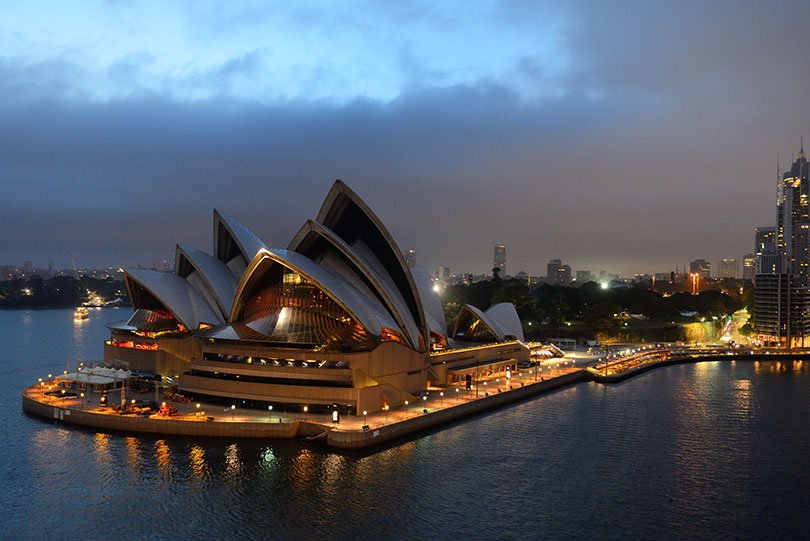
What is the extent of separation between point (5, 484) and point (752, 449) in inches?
1417

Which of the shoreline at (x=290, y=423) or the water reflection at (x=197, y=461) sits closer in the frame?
the water reflection at (x=197, y=461)

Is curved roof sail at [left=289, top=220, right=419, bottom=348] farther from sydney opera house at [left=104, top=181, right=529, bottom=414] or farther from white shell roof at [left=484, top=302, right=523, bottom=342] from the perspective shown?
white shell roof at [left=484, top=302, right=523, bottom=342]

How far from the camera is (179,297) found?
50938 millimetres

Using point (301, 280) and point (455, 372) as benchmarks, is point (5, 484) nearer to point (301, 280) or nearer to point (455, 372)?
point (301, 280)

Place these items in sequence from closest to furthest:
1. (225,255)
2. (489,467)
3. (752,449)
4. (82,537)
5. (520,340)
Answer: (82,537) → (489,467) → (752,449) → (225,255) → (520,340)

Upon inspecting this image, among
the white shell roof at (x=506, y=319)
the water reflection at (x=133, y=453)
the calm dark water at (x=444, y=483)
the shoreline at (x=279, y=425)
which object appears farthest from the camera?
the white shell roof at (x=506, y=319)

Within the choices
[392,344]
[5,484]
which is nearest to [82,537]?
[5,484]

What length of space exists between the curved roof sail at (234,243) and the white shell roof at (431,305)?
45.5ft

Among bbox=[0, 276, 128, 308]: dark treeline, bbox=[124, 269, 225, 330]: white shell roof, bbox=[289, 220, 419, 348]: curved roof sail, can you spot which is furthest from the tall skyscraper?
bbox=[0, 276, 128, 308]: dark treeline

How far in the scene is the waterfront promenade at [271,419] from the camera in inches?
1267

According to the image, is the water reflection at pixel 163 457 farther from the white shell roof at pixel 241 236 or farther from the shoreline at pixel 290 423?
the white shell roof at pixel 241 236

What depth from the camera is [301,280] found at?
42.4m

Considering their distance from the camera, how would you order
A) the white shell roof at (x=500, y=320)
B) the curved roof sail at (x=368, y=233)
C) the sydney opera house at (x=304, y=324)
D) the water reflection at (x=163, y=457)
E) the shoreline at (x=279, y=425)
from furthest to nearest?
the white shell roof at (x=500, y=320) < the curved roof sail at (x=368, y=233) < the sydney opera house at (x=304, y=324) < the shoreline at (x=279, y=425) < the water reflection at (x=163, y=457)

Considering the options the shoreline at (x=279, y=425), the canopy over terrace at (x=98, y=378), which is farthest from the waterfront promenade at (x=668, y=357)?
the canopy over terrace at (x=98, y=378)
